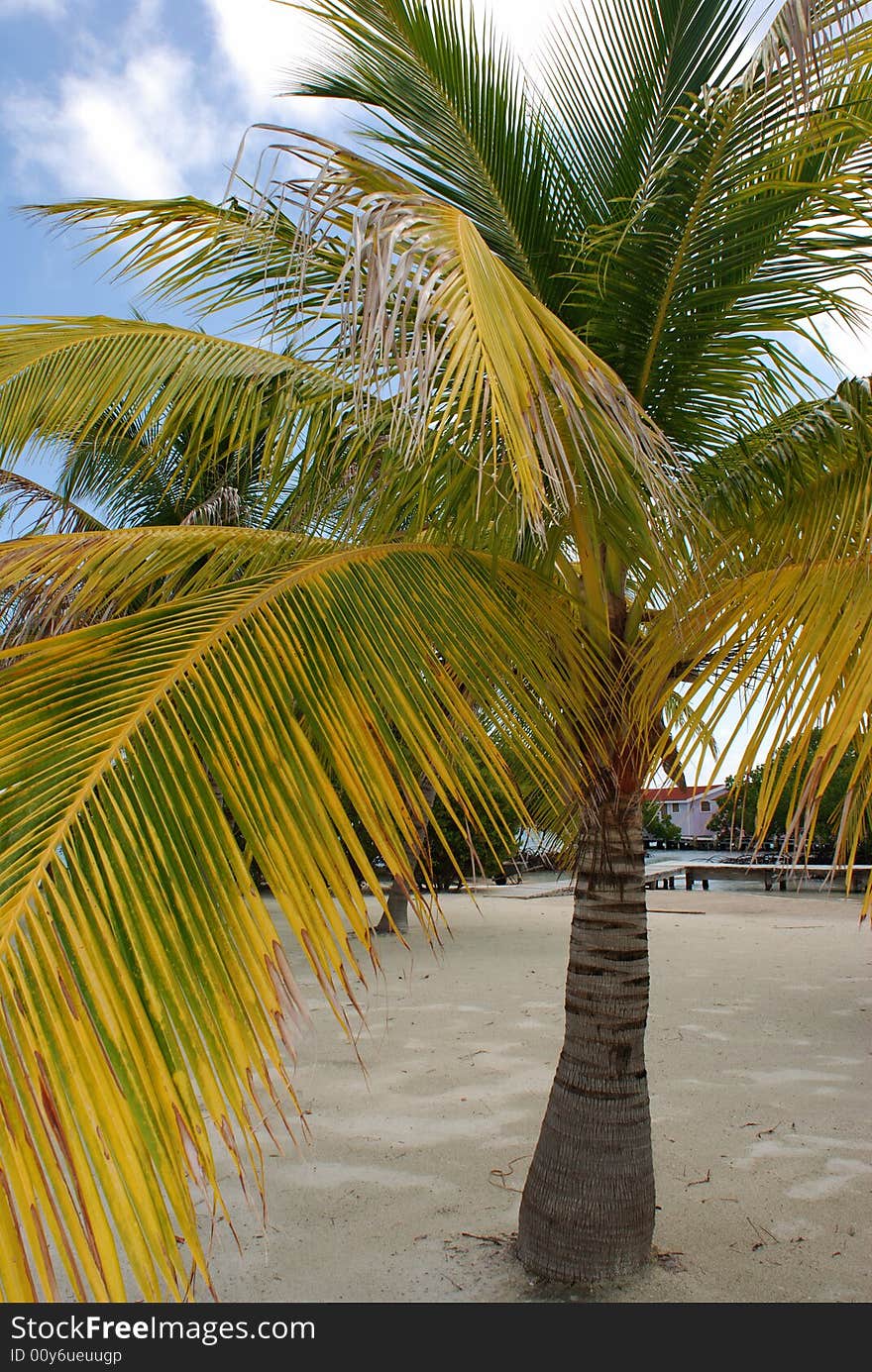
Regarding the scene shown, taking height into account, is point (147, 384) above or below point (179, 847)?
above

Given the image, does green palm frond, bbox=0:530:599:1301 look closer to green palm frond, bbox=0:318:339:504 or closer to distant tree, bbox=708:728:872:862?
distant tree, bbox=708:728:872:862

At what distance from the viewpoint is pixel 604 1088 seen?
3521mm

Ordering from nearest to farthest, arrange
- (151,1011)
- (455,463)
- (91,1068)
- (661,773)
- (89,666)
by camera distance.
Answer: (91,1068) → (151,1011) → (89,666) → (455,463) → (661,773)

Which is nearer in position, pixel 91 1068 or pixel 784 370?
pixel 91 1068

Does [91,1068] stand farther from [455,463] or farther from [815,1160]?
[815,1160]

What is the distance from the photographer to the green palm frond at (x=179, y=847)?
4.30ft

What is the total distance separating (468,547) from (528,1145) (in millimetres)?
3278

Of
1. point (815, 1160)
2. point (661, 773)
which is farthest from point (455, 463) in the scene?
point (815, 1160)

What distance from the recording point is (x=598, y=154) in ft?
10.5

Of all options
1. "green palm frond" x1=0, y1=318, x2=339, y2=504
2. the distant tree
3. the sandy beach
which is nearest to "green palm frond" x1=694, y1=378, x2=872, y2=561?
the distant tree

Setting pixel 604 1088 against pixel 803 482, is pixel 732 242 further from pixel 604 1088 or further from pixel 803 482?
pixel 604 1088

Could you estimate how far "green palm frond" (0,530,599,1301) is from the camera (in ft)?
4.30

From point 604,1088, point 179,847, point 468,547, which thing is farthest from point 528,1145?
point 179,847

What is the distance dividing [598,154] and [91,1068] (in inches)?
123
